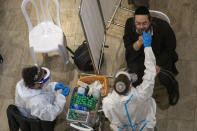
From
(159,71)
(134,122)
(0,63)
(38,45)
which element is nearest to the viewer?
(134,122)

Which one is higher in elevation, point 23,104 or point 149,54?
point 149,54

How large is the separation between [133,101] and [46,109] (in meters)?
1.01

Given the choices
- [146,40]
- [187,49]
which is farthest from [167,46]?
[187,49]

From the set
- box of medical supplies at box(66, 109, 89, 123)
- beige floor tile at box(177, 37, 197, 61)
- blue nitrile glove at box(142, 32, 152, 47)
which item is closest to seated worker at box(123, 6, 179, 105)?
blue nitrile glove at box(142, 32, 152, 47)

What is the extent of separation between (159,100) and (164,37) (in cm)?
90

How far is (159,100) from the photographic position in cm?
344

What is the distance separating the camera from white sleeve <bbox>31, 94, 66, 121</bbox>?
2.75 meters

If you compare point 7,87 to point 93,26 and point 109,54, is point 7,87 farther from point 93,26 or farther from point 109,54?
point 93,26

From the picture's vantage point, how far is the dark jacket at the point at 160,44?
9.99 feet

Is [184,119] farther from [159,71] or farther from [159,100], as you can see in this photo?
[159,71]

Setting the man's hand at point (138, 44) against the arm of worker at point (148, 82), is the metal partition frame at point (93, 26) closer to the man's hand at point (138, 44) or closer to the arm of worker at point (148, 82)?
the man's hand at point (138, 44)

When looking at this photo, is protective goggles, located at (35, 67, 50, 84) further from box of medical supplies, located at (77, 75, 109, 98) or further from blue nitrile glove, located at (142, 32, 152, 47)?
blue nitrile glove, located at (142, 32, 152, 47)

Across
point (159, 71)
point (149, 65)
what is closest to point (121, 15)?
point (159, 71)

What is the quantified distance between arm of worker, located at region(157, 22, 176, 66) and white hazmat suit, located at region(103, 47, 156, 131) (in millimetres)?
592
